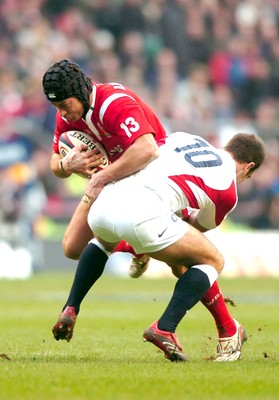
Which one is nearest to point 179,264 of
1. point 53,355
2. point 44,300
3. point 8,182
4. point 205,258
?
point 205,258

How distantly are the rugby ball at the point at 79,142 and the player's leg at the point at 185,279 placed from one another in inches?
A: 35.4

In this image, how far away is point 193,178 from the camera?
25.3 feet

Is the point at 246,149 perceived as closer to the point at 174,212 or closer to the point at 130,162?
the point at 174,212

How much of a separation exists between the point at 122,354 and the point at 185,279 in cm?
93

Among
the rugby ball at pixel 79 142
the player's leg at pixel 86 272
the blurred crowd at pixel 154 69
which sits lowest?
the blurred crowd at pixel 154 69

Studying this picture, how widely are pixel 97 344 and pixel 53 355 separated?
0.96m

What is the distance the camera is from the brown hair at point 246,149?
8.05 metres

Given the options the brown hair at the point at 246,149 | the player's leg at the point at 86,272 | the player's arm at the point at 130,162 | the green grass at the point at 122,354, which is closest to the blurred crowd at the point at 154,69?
the green grass at the point at 122,354

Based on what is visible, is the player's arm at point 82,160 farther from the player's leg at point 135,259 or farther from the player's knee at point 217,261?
the player's knee at point 217,261

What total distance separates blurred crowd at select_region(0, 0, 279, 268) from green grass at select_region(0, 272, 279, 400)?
17.2 feet

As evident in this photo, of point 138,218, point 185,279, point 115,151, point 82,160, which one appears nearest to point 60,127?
point 82,160

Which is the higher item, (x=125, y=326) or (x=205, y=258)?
(x=205, y=258)

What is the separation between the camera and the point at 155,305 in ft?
44.2

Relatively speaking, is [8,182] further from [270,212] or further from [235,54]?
[235,54]
